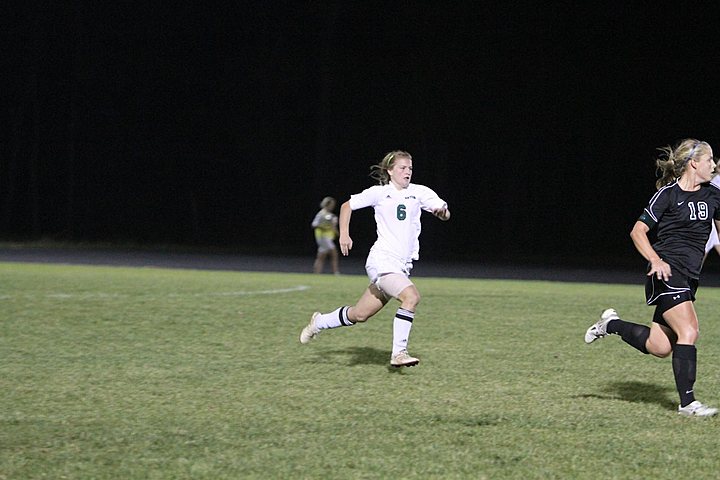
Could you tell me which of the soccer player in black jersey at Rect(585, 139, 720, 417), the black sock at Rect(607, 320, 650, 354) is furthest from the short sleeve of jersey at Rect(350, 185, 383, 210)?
the soccer player in black jersey at Rect(585, 139, 720, 417)

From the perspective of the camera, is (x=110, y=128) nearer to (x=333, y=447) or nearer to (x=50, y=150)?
(x=50, y=150)

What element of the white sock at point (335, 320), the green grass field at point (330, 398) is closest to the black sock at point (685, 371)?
the green grass field at point (330, 398)

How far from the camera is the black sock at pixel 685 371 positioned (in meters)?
6.89

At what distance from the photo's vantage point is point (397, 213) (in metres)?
8.88

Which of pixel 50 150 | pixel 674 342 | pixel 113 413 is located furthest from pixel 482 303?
pixel 50 150

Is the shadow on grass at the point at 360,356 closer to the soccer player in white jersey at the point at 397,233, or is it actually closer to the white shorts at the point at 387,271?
the soccer player in white jersey at the point at 397,233

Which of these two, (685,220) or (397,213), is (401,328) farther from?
(685,220)

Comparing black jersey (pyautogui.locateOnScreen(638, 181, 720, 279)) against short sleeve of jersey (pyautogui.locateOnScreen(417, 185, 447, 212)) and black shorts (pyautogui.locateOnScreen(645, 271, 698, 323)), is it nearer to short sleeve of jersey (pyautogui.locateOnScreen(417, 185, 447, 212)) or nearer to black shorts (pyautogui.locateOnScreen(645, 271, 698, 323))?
black shorts (pyautogui.locateOnScreen(645, 271, 698, 323))

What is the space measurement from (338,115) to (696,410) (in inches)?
1736

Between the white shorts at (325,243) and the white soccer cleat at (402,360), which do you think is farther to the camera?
the white shorts at (325,243)

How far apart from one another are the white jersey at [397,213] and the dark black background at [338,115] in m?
31.3

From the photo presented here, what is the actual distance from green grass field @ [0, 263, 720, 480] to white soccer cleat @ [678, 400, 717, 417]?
0.12 m

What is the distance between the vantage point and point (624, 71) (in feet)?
148

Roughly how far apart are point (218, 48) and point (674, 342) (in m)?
46.5
